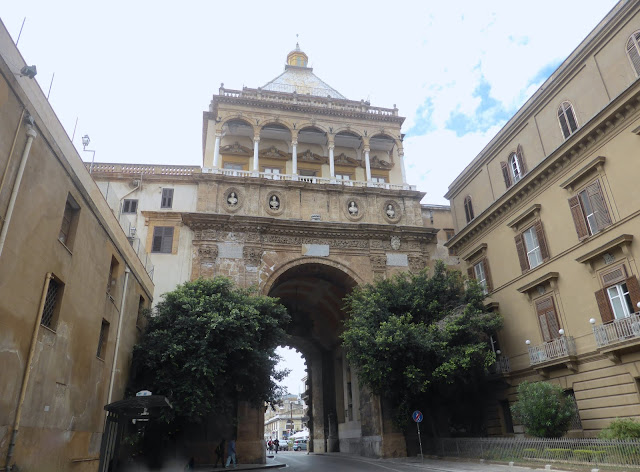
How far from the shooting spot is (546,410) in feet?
53.0

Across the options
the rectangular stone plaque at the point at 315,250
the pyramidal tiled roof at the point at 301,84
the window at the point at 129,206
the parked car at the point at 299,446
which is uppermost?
the pyramidal tiled roof at the point at 301,84

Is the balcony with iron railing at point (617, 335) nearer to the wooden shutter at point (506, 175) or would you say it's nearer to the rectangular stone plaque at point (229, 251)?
the wooden shutter at point (506, 175)

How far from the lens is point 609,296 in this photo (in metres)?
15.7

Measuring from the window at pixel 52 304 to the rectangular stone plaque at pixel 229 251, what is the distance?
14850 mm

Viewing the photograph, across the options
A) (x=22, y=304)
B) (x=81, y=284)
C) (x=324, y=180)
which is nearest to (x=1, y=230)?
(x=22, y=304)

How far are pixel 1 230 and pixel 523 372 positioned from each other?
757 inches

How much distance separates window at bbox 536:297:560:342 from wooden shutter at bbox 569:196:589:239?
2.94 m

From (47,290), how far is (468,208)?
21.4 m

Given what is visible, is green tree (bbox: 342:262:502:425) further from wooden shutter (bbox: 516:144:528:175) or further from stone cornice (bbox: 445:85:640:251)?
wooden shutter (bbox: 516:144:528:175)

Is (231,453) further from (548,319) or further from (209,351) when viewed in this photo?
(548,319)

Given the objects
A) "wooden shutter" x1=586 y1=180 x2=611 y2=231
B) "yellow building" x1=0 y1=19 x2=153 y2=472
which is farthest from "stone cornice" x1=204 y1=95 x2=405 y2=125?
"yellow building" x1=0 y1=19 x2=153 y2=472

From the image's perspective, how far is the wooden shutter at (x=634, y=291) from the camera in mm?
14488

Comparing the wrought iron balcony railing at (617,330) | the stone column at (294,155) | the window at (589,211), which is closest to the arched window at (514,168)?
the window at (589,211)

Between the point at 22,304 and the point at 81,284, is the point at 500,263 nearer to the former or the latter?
the point at 81,284
